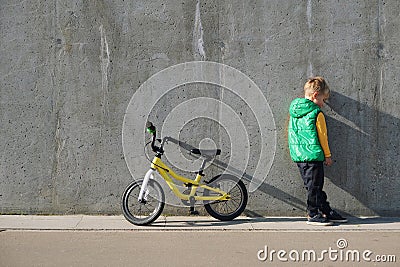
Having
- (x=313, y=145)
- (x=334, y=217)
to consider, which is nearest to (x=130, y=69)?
(x=313, y=145)

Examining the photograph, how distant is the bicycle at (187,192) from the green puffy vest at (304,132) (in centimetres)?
85

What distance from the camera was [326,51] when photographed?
8.66 metres

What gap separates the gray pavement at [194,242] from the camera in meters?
6.61

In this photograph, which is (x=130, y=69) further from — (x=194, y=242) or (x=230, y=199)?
(x=194, y=242)

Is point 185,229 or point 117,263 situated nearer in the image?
point 117,263

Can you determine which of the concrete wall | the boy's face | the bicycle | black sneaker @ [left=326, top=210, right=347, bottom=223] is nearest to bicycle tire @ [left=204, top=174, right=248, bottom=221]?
the bicycle

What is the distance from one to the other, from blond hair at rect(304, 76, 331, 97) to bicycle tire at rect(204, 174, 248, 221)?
1458 mm

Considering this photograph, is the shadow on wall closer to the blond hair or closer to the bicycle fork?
the blond hair

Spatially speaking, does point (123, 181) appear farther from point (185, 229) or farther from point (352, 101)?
point (352, 101)

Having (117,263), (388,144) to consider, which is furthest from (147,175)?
(388,144)

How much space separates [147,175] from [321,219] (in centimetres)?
224

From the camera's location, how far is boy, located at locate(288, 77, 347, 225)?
8.30 m

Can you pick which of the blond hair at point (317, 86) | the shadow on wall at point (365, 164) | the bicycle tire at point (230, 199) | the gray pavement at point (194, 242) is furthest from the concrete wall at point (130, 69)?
the gray pavement at point (194, 242)

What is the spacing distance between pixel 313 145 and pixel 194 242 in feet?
6.71
